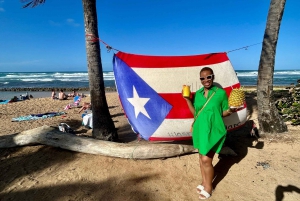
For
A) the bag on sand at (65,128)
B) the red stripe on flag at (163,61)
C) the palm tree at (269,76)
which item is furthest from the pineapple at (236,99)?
the bag on sand at (65,128)

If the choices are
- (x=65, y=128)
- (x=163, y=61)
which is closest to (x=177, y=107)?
(x=163, y=61)

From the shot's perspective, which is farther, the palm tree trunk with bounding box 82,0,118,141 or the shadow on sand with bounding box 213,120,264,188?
the palm tree trunk with bounding box 82,0,118,141

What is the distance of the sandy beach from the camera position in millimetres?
2766

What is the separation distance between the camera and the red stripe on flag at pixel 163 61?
348 centimetres

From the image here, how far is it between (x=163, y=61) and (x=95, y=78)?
1.54 metres

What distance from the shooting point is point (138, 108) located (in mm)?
3398

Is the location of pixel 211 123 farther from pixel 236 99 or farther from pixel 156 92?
pixel 156 92

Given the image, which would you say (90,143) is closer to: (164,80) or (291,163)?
(164,80)

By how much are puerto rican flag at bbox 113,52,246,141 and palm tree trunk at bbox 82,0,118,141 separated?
2.67 ft

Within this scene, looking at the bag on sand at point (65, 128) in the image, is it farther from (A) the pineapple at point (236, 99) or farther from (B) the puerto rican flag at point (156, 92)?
(A) the pineapple at point (236, 99)

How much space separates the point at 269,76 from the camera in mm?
4281

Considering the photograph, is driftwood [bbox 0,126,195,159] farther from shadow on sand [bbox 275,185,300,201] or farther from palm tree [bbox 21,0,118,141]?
shadow on sand [bbox 275,185,300,201]

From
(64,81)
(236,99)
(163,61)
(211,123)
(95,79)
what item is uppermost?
(163,61)

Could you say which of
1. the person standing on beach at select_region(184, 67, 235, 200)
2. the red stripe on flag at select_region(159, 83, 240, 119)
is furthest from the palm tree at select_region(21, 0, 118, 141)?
the person standing on beach at select_region(184, 67, 235, 200)
